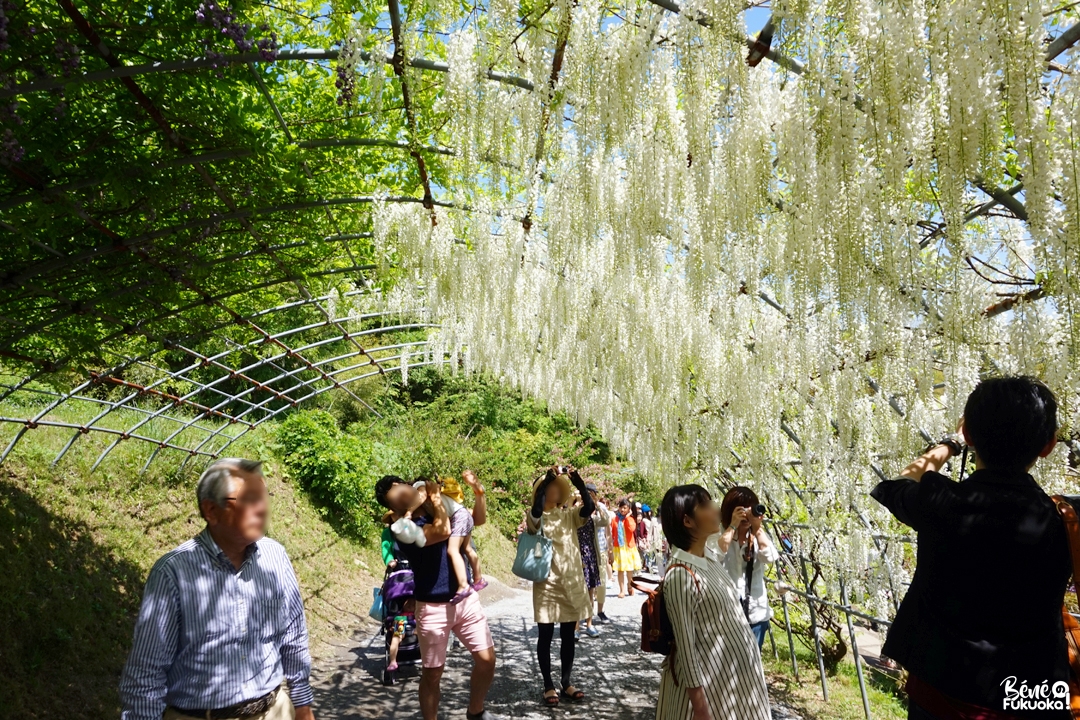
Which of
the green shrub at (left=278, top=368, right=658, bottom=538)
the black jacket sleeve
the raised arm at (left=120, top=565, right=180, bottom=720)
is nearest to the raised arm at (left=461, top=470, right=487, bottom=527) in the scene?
the raised arm at (left=120, top=565, right=180, bottom=720)

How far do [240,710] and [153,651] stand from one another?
29cm

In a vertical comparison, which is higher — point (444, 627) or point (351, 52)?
point (351, 52)

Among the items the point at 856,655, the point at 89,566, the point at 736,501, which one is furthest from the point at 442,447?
the point at 736,501

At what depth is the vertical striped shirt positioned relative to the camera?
77.7 inches

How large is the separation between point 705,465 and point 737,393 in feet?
3.92

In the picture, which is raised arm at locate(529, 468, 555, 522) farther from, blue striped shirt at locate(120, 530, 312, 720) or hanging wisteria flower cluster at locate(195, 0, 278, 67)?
hanging wisteria flower cluster at locate(195, 0, 278, 67)

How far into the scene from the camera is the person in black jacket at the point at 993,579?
1.52 m

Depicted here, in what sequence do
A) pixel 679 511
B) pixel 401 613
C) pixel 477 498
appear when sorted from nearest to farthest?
1. pixel 679 511
2. pixel 477 498
3. pixel 401 613

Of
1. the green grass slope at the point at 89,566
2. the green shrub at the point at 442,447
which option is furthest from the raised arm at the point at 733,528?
the green shrub at the point at 442,447

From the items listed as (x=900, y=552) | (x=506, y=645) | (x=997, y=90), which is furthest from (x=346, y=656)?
(x=997, y=90)

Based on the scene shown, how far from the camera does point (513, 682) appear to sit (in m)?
5.23

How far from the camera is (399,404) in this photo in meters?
17.7

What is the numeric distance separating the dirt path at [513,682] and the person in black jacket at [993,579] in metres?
3.25

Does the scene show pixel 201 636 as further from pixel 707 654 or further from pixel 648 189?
pixel 648 189
